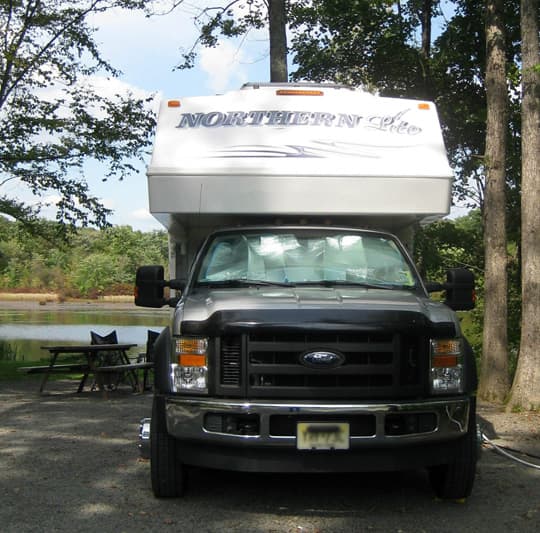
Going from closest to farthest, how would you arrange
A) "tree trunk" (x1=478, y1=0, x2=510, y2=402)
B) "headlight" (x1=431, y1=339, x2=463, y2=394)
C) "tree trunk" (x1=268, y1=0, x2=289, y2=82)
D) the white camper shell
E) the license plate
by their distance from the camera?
the license plate < "headlight" (x1=431, y1=339, x2=463, y2=394) < the white camper shell < "tree trunk" (x1=478, y1=0, x2=510, y2=402) < "tree trunk" (x1=268, y1=0, x2=289, y2=82)

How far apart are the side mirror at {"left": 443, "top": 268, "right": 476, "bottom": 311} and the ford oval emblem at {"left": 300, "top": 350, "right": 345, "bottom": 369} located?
179 centimetres

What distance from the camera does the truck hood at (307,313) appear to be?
5.05m

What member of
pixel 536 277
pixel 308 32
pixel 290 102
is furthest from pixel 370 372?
pixel 308 32

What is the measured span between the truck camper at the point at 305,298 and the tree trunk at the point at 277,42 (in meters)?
8.08

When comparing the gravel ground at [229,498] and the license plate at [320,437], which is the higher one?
the license plate at [320,437]

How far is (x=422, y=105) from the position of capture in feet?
24.6

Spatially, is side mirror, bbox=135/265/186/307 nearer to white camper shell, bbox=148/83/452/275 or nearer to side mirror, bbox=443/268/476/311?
white camper shell, bbox=148/83/452/275

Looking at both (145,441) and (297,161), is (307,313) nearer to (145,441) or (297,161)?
(145,441)

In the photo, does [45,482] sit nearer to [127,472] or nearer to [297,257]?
[127,472]

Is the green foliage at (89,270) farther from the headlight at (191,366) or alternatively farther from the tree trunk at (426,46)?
the headlight at (191,366)

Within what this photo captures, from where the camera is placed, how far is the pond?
88.4ft

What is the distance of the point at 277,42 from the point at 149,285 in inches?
423

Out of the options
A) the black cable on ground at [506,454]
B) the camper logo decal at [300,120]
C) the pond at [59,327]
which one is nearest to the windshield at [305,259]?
the camper logo decal at [300,120]

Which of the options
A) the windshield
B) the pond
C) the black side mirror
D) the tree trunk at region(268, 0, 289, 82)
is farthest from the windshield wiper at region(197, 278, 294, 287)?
the pond
